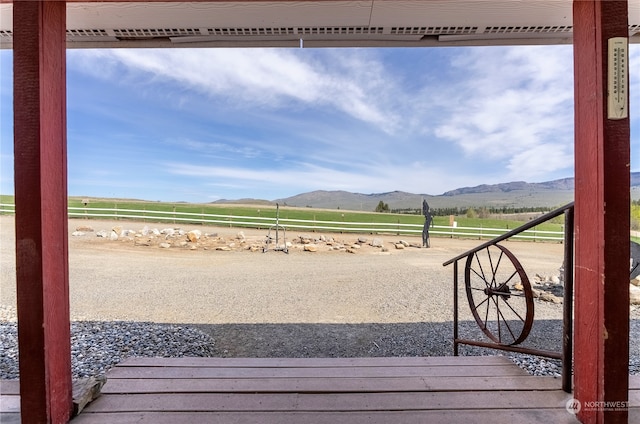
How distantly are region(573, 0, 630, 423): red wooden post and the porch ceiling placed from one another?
2.70 ft

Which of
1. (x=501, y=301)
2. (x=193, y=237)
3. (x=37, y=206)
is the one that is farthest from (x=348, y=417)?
(x=193, y=237)

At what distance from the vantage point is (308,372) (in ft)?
6.24

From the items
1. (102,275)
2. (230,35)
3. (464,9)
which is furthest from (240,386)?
(102,275)

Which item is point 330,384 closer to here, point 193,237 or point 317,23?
point 317,23

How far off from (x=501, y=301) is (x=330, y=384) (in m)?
5.49

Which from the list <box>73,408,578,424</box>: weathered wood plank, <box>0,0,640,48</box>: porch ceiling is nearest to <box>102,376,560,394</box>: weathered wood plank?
<box>73,408,578,424</box>: weathered wood plank

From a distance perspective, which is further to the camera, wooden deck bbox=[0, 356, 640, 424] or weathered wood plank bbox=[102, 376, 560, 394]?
weathered wood plank bbox=[102, 376, 560, 394]

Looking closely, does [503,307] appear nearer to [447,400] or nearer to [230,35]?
[447,400]

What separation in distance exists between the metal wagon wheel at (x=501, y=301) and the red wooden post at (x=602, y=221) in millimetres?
675

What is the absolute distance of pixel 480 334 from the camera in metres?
4.12

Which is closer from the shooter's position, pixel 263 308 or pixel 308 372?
pixel 308 372

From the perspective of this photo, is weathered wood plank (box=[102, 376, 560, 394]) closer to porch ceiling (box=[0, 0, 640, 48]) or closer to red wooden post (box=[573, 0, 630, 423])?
red wooden post (box=[573, 0, 630, 423])

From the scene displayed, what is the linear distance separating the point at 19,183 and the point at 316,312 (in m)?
4.36

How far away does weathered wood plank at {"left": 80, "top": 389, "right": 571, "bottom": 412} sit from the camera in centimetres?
151
